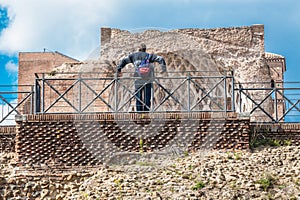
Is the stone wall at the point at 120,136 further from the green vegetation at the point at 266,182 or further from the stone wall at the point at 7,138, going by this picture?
the green vegetation at the point at 266,182

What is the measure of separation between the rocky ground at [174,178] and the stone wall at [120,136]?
0.23 m

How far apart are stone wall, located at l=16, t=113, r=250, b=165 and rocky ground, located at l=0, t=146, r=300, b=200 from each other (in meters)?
0.23

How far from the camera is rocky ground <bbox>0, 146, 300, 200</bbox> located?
1579 centimetres

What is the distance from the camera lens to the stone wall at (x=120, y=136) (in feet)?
56.3

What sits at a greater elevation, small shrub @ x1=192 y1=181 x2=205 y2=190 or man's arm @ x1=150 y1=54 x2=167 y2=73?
man's arm @ x1=150 y1=54 x2=167 y2=73

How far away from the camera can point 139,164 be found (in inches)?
663

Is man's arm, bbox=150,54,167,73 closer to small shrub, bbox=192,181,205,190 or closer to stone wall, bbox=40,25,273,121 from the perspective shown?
small shrub, bbox=192,181,205,190

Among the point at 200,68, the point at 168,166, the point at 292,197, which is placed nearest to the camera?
the point at 292,197

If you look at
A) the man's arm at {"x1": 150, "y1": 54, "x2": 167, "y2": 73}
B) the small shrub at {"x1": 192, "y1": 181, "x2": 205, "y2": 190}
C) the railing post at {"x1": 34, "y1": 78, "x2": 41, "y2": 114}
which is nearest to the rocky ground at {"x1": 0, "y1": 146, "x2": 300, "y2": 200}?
the small shrub at {"x1": 192, "y1": 181, "x2": 205, "y2": 190}

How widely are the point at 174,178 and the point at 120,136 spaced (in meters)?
1.75

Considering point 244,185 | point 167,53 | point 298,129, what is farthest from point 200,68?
point 244,185

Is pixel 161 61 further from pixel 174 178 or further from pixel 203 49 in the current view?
pixel 203 49

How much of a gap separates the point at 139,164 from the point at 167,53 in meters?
8.81

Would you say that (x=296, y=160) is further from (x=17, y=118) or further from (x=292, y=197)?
(x=17, y=118)
